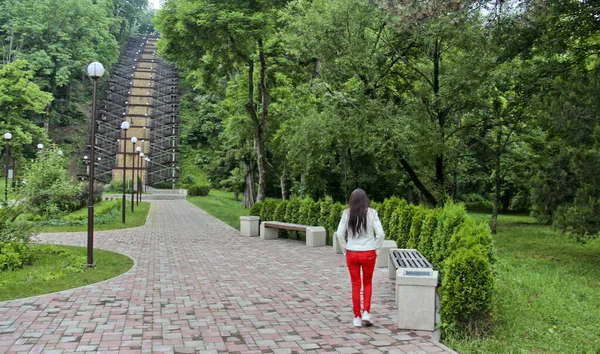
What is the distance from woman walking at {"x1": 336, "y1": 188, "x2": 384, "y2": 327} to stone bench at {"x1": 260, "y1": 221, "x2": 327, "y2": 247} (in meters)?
7.70

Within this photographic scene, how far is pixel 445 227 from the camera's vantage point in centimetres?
748

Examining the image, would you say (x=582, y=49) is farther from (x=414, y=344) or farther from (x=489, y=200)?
(x=489, y=200)

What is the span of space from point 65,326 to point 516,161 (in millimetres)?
19291

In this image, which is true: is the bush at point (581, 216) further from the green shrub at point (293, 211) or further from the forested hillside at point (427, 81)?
the green shrub at point (293, 211)

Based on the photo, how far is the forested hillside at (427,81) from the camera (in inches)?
421

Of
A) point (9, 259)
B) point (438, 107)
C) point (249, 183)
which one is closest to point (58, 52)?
point (249, 183)

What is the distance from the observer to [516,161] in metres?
20.8

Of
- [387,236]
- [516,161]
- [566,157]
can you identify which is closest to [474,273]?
[387,236]

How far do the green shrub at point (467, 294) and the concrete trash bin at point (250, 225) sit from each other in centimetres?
1124

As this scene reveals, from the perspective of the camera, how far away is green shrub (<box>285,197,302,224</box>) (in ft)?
51.8

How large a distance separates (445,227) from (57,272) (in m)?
6.56

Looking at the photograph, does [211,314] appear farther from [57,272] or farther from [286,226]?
[286,226]

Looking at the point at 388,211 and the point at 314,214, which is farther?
the point at 314,214

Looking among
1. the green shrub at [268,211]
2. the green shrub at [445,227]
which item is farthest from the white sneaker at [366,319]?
the green shrub at [268,211]
